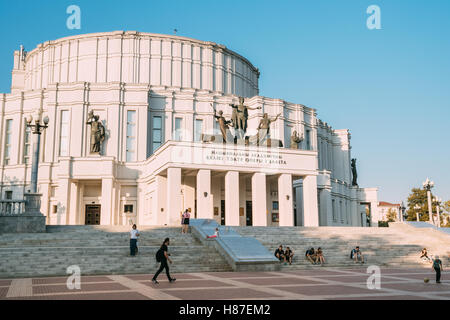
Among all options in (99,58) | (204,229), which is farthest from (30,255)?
(99,58)

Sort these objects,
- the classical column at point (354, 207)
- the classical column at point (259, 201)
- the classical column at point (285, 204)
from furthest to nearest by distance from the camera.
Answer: the classical column at point (354, 207)
the classical column at point (285, 204)
the classical column at point (259, 201)

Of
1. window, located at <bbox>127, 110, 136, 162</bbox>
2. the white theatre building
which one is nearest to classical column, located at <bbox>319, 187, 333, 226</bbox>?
the white theatre building

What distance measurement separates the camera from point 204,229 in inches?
1025

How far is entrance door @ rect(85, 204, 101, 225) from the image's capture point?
44000 millimetres

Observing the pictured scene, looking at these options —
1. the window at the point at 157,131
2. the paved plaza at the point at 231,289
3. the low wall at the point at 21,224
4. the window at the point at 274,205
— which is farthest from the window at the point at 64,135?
the paved plaza at the point at 231,289

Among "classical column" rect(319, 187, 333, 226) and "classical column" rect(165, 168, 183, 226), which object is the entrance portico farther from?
"classical column" rect(319, 187, 333, 226)

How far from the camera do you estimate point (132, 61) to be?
181 feet

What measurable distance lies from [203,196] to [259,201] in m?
5.05

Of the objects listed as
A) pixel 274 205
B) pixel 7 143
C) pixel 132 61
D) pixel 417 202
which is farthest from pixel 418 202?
pixel 7 143

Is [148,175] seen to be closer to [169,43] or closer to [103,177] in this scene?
[103,177]

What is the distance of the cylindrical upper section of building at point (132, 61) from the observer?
55.2 metres

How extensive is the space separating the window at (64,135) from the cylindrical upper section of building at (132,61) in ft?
24.5

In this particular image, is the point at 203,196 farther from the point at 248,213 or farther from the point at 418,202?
the point at 418,202

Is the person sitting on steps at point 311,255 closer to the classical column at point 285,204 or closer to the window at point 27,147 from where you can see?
the classical column at point 285,204
